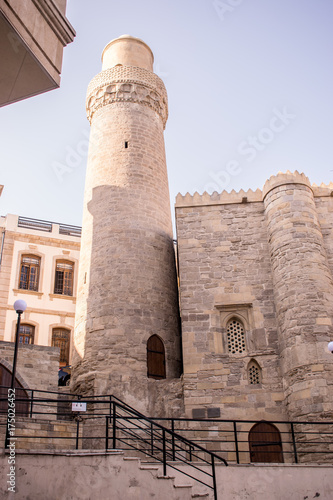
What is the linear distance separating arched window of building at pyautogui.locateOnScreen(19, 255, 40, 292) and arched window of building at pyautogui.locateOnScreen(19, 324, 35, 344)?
1606 mm

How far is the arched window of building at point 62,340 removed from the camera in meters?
20.9

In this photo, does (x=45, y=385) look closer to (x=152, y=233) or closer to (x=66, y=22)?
Answer: (x=152, y=233)

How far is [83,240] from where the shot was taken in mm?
16844

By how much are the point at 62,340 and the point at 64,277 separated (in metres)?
2.82

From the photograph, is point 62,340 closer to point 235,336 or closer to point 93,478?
point 235,336

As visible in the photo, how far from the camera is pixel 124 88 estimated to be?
18.4m

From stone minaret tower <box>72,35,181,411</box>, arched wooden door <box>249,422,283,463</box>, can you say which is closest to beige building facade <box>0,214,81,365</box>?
stone minaret tower <box>72,35,181,411</box>

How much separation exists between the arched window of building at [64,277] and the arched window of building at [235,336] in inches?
388

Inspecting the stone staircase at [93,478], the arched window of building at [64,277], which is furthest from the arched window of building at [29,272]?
the stone staircase at [93,478]

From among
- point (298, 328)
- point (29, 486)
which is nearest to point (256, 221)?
point (298, 328)

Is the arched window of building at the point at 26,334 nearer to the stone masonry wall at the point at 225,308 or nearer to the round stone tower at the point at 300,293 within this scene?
the stone masonry wall at the point at 225,308

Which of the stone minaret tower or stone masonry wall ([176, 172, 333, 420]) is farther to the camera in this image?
the stone minaret tower

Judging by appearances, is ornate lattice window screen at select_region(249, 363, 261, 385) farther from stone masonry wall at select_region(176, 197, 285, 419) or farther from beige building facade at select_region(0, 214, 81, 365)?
beige building facade at select_region(0, 214, 81, 365)

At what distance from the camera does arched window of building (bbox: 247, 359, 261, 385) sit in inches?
525
